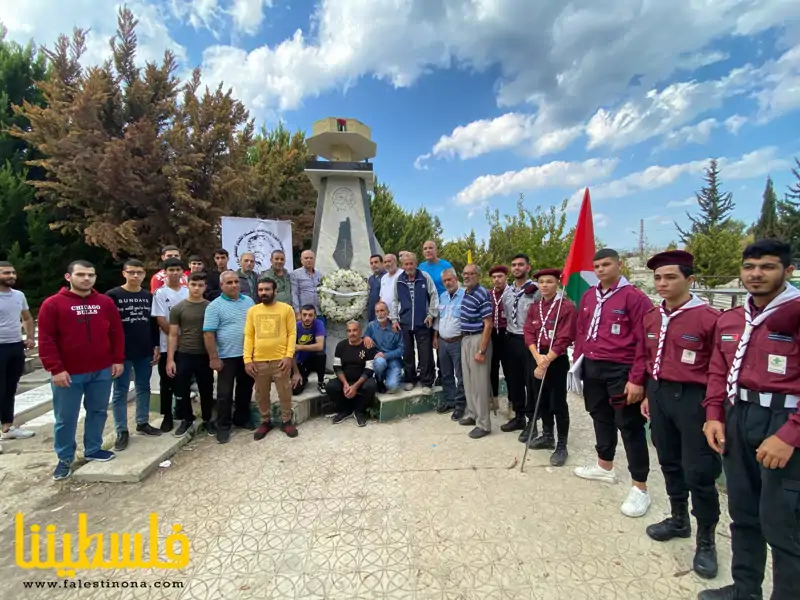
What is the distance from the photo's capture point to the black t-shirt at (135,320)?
3.90 metres

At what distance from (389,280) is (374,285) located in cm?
25

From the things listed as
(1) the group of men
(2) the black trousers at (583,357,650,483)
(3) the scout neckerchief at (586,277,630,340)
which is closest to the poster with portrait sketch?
(1) the group of men

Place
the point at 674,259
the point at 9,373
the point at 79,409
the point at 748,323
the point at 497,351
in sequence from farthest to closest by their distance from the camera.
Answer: the point at 497,351, the point at 9,373, the point at 79,409, the point at 674,259, the point at 748,323

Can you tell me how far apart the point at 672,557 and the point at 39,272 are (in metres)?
15.7

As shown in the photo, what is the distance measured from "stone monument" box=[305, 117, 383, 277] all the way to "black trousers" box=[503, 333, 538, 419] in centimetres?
289

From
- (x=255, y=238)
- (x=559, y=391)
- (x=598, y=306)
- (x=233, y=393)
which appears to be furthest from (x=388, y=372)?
(x=255, y=238)

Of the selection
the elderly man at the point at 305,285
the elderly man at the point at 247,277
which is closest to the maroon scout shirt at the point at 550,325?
the elderly man at the point at 305,285

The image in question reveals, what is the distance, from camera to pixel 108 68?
11.1m

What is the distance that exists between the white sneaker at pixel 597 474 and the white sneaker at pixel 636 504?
0.37 meters

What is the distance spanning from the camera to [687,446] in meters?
2.33

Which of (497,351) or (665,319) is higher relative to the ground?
(665,319)

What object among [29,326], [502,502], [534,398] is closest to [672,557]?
[502,502]

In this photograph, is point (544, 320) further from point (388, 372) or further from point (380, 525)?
point (380, 525)

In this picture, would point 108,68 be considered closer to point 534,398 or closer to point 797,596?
point 534,398
